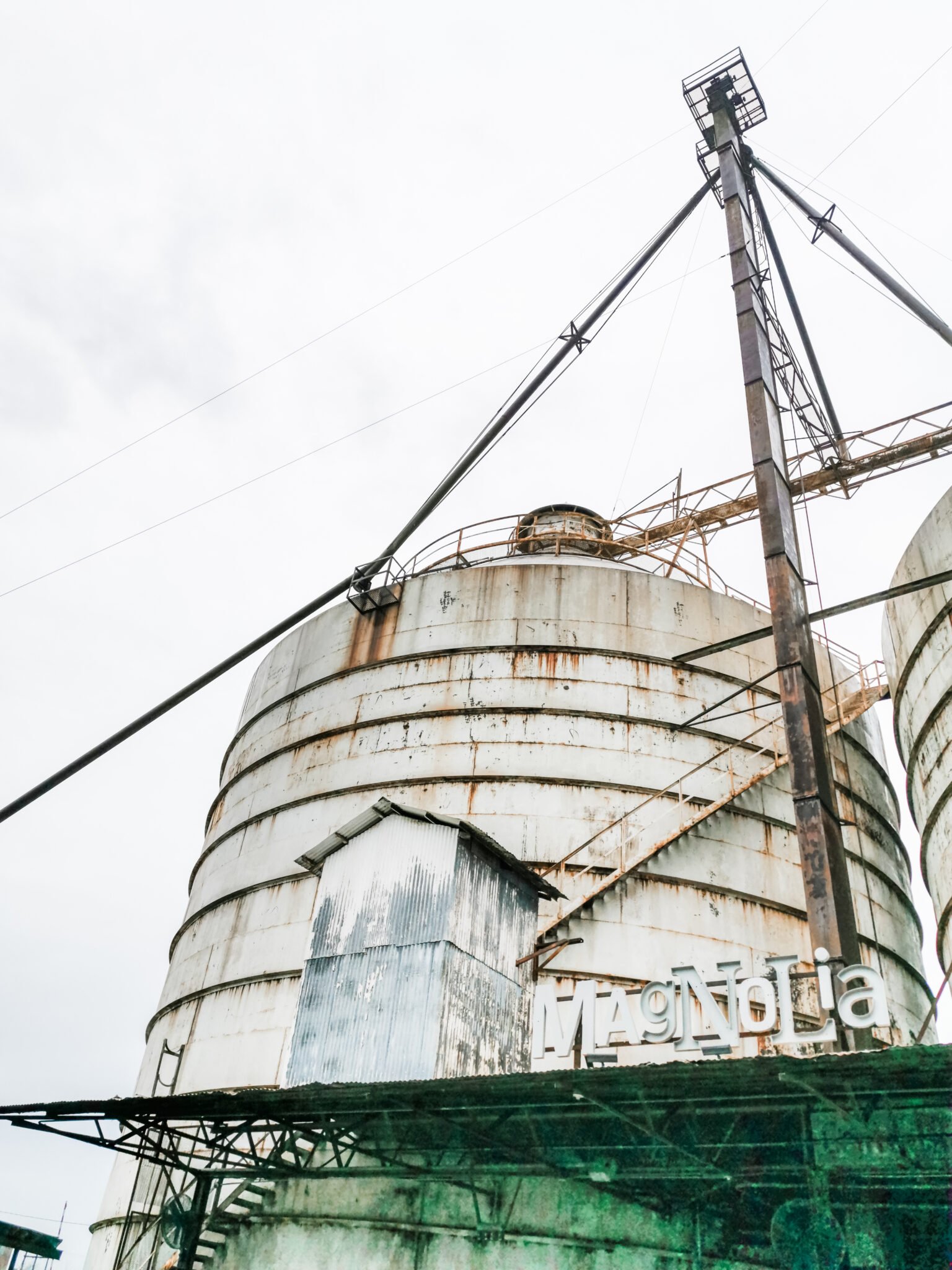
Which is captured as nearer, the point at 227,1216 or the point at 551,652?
the point at 227,1216

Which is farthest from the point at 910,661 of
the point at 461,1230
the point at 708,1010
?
the point at 461,1230

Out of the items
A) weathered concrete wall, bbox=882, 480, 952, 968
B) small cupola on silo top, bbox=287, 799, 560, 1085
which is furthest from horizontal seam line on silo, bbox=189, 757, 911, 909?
small cupola on silo top, bbox=287, 799, 560, 1085

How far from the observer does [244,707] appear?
21469 mm

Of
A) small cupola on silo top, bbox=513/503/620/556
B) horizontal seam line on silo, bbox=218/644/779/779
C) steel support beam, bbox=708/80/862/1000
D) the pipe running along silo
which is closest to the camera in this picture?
steel support beam, bbox=708/80/862/1000

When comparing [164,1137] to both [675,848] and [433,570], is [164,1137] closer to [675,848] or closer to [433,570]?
[675,848]

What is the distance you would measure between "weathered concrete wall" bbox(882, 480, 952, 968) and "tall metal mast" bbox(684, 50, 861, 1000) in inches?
76.7

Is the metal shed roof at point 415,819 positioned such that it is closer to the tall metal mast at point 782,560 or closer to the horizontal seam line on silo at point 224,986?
the horizontal seam line on silo at point 224,986

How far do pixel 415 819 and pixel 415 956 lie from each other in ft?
5.98

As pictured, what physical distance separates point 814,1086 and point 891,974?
9.70 metres

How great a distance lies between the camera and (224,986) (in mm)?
15992

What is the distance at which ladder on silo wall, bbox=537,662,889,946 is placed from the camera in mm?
14492

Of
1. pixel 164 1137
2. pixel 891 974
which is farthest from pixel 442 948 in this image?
pixel 891 974

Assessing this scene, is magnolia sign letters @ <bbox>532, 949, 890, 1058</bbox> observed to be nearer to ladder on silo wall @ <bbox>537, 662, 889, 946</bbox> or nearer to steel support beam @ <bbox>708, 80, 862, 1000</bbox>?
steel support beam @ <bbox>708, 80, 862, 1000</bbox>

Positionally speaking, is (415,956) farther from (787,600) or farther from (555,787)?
(787,600)
